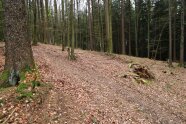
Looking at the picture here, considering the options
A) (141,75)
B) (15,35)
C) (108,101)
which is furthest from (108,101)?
(141,75)

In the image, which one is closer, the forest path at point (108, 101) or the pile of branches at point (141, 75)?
the forest path at point (108, 101)

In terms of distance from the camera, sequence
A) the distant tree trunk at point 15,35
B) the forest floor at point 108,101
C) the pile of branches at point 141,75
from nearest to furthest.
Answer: the forest floor at point 108,101 → the distant tree trunk at point 15,35 → the pile of branches at point 141,75

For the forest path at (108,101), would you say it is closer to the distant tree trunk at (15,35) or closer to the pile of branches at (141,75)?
the pile of branches at (141,75)

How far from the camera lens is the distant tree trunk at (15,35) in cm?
838

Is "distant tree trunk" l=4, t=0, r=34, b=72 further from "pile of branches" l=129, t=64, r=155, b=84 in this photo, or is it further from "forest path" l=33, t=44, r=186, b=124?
"pile of branches" l=129, t=64, r=155, b=84

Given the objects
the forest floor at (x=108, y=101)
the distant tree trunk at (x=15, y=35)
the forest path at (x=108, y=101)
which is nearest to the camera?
the forest floor at (x=108, y=101)

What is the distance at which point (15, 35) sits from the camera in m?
8.40

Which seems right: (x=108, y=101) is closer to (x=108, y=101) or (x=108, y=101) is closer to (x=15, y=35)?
Result: (x=108, y=101)

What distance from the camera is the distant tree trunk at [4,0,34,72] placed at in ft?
27.5

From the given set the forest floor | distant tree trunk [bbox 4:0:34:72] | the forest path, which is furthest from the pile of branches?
distant tree trunk [bbox 4:0:34:72]

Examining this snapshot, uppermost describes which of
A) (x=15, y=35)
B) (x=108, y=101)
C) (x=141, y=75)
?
(x=15, y=35)

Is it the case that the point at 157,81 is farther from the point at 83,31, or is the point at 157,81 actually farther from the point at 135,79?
the point at 83,31

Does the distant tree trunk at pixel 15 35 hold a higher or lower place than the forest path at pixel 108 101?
higher

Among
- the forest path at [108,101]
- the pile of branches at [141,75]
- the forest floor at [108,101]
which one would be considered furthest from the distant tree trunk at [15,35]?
the pile of branches at [141,75]
